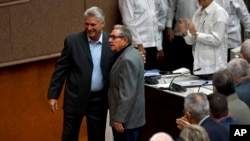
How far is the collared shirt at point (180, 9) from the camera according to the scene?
7.66 meters

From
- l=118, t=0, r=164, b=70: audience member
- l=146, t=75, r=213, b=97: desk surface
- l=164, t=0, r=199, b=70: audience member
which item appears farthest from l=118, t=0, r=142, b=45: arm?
l=146, t=75, r=213, b=97: desk surface

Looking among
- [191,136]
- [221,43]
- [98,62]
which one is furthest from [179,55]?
[191,136]

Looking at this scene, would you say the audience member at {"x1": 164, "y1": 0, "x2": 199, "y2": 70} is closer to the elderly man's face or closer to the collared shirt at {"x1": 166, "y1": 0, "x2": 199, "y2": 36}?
the collared shirt at {"x1": 166, "y1": 0, "x2": 199, "y2": 36}

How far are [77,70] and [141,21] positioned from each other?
166 centimetres

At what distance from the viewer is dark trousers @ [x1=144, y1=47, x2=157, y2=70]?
752 cm

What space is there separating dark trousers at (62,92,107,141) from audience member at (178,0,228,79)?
1.15 metres

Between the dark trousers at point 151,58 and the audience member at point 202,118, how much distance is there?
9.87 ft

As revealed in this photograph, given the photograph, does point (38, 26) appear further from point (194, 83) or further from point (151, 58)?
point (194, 83)

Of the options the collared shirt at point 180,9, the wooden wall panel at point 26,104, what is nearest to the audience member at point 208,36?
the collared shirt at point 180,9

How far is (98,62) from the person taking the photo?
5781 mm

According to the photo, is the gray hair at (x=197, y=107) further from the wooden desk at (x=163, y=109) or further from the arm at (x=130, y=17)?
the arm at (x=130, y=17)

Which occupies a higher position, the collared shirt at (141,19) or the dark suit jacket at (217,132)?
the collared shirt at (141,19)

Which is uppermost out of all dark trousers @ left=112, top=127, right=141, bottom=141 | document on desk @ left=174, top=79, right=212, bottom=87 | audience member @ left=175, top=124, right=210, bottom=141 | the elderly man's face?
the elderly man's face

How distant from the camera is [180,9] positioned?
7707 millimetres
